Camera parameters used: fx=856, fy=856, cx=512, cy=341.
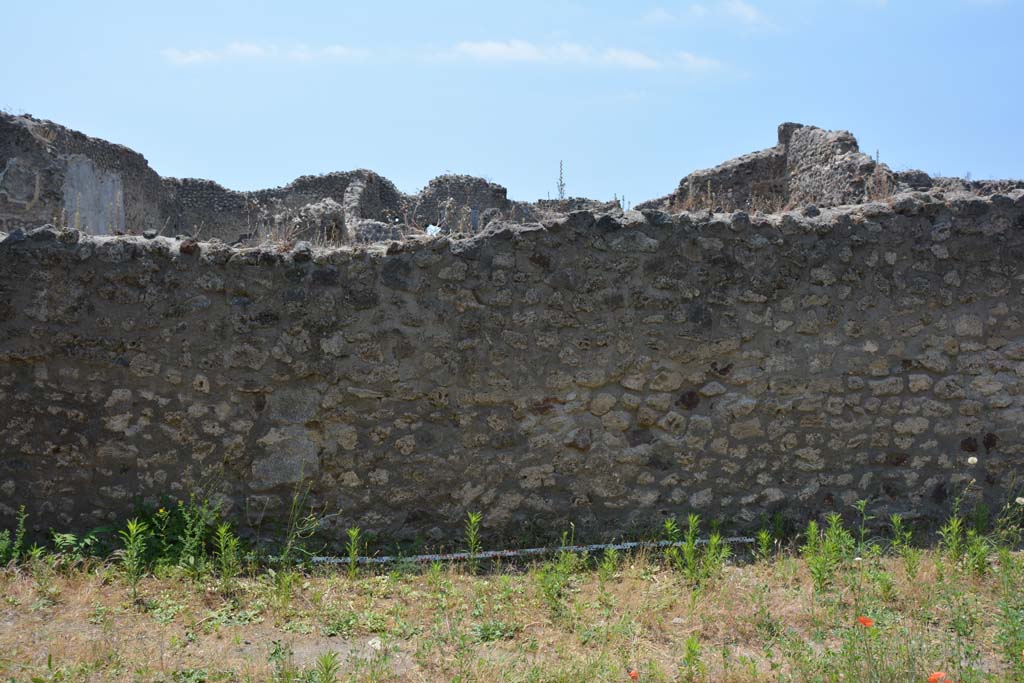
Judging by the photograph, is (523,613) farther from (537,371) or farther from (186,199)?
(186,199)

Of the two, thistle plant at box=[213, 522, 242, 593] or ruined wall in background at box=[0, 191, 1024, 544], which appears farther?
ruined wall in background at box=[0, 191, 1024, 544]

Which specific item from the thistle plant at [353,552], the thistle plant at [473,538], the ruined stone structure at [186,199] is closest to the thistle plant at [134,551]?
the thistle plant at [353,552]

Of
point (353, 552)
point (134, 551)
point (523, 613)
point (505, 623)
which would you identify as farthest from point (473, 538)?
point (134, 551)

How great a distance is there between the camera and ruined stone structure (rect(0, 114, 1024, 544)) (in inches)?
198

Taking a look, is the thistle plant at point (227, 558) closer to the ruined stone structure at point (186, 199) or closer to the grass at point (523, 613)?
the grass at point (523, 613)

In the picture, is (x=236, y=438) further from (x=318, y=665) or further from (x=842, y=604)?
(x=842, y=604)

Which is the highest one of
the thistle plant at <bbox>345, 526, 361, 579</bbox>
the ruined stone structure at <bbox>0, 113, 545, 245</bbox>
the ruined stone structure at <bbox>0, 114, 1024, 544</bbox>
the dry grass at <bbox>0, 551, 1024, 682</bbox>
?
the ruined stone structure at <bbox>0, 113, 545, 245</bbox>

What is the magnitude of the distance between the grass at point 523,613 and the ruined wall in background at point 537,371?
354 millimetres

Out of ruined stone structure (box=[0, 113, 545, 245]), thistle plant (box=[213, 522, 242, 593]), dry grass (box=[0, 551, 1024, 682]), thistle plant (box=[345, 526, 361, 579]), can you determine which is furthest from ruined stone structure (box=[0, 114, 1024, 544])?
ruined stone structure (box=[0, 113, 545, 245])

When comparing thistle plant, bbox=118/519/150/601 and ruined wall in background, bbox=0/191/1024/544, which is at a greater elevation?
ruined wall in background, bbox=0/191/1024/544

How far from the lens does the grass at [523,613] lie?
362 cm

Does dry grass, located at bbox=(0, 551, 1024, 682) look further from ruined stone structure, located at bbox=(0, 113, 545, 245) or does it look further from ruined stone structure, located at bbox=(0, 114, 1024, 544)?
ruined stone structure, located at bbox=(0, 113, 545, 245)

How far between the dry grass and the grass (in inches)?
0.5

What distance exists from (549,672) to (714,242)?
2992mm
